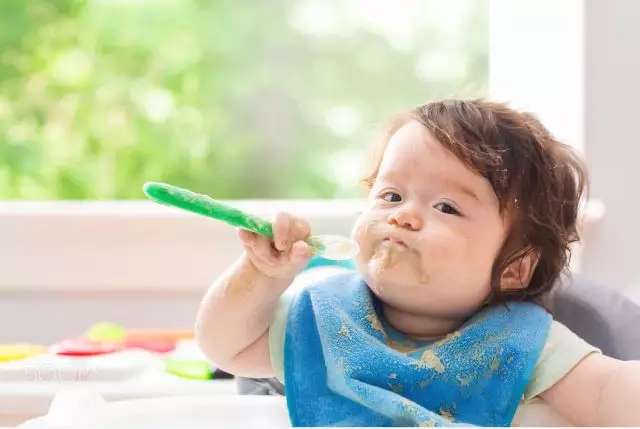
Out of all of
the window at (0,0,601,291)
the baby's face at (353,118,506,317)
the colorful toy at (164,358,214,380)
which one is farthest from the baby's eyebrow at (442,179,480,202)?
the window at (0,0,601,291)

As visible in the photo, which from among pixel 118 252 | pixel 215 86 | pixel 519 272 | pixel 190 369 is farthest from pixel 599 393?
pixel 215 86

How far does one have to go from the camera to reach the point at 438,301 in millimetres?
781

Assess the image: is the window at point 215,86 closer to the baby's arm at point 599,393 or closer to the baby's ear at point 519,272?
the baby's ear at point 519,272

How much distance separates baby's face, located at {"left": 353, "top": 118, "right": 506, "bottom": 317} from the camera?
757 mm

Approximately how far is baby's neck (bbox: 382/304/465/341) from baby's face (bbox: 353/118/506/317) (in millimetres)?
11

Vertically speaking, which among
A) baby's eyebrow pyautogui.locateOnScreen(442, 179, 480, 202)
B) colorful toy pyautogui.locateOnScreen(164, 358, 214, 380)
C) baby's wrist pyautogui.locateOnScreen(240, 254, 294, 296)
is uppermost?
baby's eyebrow pyautogui.locateOnScreen(442, 179, 480, 202)

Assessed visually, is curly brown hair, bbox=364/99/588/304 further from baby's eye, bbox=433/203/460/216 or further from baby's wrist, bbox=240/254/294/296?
baby's wrist, bbox=240/254/294/296

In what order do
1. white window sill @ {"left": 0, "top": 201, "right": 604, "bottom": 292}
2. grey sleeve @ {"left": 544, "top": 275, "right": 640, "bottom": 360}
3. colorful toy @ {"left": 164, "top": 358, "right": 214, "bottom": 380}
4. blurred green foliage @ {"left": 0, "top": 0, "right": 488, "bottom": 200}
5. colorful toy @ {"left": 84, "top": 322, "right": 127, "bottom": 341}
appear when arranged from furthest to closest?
blurred green foliage @ {"left": 0, "top": 0, "right": 488, "bottom": 200}
white window sill @ {"left": 0, "top": 201, "right": 604, "bottom": 292}
colorful toy @ {"left": 84, "top": 322, "right": 127, "bottom": 341}
colorful toy @ {"left": 164, "top": 358, "right": 214, "bottom": 380}
grey sleeve @ {"left": 544, "top": 275, "right": 640, "bottom": 360}

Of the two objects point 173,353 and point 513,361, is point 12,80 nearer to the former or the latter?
point 173,353

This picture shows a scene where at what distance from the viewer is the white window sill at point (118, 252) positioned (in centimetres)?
131

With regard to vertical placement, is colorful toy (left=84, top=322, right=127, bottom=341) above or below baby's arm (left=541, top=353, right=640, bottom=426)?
below

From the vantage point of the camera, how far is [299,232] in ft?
2.42

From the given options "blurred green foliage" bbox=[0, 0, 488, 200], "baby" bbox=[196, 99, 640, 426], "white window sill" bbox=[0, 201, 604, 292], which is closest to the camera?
"baby" bbox=[196, 99, 640, 426]

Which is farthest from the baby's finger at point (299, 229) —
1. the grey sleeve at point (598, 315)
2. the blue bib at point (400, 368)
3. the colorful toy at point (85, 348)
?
the colorful toy at point (85, 348)
